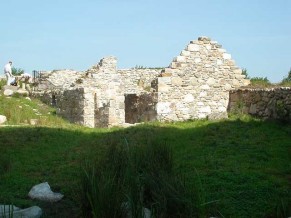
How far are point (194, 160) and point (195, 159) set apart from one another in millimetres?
98

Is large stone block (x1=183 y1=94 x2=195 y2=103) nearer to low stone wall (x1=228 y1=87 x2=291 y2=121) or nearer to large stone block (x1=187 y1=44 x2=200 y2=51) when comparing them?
low stone wall (x1=228 y1=87 x2=291 y2=121)

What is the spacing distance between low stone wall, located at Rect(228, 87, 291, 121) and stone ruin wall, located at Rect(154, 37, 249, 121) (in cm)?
46

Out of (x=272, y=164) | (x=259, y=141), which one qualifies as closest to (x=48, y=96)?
(x=259, y=141)

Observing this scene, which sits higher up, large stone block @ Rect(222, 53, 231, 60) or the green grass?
large stone block @ Rect(222, 53, 231, 60)

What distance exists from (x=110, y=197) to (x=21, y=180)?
3062 mm

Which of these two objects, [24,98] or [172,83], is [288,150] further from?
[24,98]

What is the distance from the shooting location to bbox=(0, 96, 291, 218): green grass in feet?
20.0

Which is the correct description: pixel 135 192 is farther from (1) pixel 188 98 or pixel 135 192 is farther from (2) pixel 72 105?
(2) pixel 72 105

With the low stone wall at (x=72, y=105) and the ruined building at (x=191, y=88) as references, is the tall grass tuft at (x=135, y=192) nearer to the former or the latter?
the ruined building at (x=191, y=88)

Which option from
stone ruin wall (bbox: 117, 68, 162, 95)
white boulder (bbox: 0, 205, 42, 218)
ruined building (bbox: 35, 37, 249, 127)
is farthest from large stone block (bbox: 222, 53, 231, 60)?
white boulder (bbox: 0, 205, 42, 218)

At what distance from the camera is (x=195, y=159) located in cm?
842

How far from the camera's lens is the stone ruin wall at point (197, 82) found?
14008 millimetres

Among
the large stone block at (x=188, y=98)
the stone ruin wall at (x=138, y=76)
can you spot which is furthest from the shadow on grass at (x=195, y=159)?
the stone ruin wall at (x=138, y=76)

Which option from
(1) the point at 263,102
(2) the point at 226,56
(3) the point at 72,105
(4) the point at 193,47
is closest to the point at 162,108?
(4) the point at 193,47
